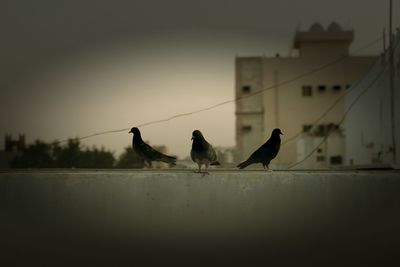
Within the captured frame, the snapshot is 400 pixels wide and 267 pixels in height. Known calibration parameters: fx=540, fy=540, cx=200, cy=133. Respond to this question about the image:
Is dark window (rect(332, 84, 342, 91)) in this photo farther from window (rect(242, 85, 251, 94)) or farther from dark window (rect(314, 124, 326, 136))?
window (rect(242, 85, 251, 94))

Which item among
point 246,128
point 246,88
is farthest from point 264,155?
point 246,88

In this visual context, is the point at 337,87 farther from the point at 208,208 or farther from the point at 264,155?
the point at 208,208

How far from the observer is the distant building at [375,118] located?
45.0 ft

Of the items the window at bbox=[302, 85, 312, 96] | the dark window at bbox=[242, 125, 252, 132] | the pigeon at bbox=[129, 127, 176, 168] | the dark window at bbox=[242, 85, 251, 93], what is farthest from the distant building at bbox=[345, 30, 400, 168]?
the dark window at bbox=[242, 85, 251, 93]

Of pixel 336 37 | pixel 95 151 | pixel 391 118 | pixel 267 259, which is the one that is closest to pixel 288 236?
pixel 267 259

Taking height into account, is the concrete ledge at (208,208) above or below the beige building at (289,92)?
below

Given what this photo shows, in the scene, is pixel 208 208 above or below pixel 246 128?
below

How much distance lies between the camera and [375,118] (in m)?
17.4

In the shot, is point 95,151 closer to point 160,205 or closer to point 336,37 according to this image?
point 336,37

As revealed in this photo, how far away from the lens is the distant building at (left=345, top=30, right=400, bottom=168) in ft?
45.0

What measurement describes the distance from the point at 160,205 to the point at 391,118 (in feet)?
34.2

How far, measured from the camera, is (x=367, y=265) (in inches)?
204

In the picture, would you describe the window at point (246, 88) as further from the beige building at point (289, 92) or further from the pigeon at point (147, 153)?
the pigeon at point (147, 153)

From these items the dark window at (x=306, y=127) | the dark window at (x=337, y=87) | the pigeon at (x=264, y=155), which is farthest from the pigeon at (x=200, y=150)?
the dark window at (x=337, y=87)
